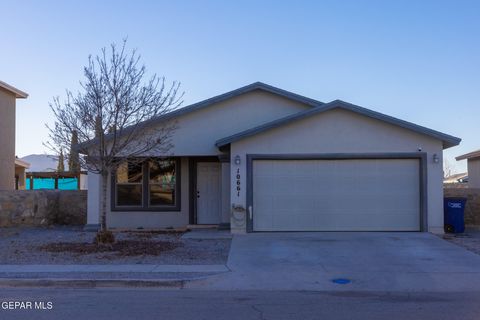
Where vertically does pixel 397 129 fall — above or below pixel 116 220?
above

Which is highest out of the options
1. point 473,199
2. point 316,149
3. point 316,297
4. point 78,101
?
point 78,101

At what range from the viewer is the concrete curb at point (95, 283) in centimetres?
1027

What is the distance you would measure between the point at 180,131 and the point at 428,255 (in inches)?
359

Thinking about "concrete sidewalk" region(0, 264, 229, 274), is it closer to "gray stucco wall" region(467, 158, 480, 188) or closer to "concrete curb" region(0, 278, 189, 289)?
"concrete curb" region(0, 278, 189, 289)

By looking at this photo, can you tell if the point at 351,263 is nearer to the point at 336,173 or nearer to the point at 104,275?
the point at 336,173

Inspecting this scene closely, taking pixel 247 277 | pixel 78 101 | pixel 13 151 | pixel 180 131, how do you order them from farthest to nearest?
pixel 13 151 < pixel 180 131 < pixel 78 101 < pixel 247 277

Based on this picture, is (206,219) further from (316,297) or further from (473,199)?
(316,297)

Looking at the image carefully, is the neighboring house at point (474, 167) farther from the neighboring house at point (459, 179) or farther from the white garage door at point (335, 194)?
the neighboring house at point (459, 179)

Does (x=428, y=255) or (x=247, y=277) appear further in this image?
(x=428, y=255)

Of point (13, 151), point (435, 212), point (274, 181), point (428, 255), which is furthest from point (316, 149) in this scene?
point (13, 151)

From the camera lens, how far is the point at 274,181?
17.1m

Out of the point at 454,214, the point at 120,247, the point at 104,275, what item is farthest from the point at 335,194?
the point at 104,275

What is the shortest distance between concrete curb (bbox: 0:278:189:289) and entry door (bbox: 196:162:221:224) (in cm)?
925

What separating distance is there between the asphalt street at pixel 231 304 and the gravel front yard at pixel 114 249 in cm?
255
